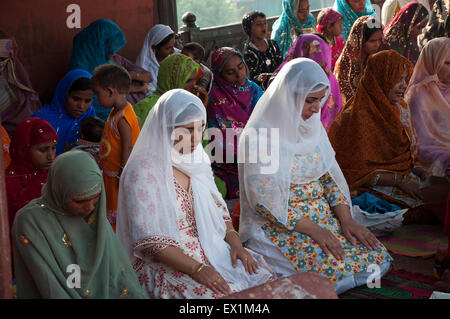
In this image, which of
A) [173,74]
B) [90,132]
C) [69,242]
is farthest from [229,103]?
[69,242]

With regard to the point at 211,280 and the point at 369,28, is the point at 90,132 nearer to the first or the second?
the point at 211,280

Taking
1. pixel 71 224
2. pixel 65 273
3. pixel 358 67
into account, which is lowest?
pixel 65 273

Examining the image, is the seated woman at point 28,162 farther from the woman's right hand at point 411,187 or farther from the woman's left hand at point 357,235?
the woman's right hand at point 411,187

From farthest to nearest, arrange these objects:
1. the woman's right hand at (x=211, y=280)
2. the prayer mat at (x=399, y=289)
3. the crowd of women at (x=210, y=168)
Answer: the prayer mat at (x=399, y=289) → the woman's right hand at (x=211, y=280) → the crowd of women at (x=210, y=168)

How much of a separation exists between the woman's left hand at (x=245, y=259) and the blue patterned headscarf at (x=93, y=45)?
108 inches

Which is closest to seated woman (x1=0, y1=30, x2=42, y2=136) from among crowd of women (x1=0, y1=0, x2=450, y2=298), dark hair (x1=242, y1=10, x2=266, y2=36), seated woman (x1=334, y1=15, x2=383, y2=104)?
crowd of women (x1=0, y1=0, x2=450, y2=298)

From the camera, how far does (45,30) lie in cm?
498

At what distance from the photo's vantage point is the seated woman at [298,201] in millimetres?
2879

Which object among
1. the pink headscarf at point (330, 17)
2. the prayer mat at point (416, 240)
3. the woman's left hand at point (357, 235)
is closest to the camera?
the woman's left hand at point (357, 235)

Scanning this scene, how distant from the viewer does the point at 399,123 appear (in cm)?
408

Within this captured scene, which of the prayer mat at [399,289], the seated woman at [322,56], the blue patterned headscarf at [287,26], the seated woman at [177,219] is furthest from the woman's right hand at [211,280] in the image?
the blue patterned headscarf at [287,26]
